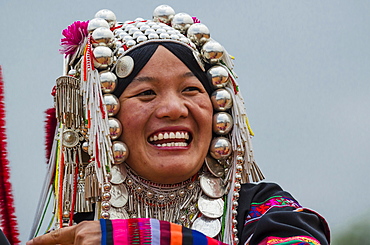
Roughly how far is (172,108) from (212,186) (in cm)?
37

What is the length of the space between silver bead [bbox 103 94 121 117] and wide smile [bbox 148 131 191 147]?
175 millimetres

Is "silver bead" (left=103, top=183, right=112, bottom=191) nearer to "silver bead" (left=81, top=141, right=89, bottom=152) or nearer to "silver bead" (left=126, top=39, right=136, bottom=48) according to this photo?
"silver bead" (left=81, top=141, right=89, bottom=152)

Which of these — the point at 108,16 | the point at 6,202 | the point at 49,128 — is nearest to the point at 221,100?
the point at 108,16

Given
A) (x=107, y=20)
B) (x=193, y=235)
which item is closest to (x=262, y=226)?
(x=193, y=235)

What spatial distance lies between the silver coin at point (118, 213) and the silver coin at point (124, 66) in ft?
1.73

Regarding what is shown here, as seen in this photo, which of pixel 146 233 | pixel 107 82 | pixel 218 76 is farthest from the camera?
pixel 218 76

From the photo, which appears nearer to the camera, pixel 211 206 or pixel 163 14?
pixel 211 206

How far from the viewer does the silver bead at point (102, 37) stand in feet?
10.3

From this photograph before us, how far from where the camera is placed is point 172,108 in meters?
3.00

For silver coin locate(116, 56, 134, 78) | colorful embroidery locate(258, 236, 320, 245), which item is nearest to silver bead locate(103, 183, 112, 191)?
silver coin locate(116, 56, 134, 78)

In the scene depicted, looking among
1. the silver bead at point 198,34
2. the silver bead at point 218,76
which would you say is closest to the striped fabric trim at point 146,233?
the silver bead at point 218,76

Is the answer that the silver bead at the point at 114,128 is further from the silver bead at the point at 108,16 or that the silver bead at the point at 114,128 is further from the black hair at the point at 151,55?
the silver bead at the point at 108,16

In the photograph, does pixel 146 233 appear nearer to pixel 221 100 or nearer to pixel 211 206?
pixel 211 206

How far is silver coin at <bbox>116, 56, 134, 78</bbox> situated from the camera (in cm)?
308
